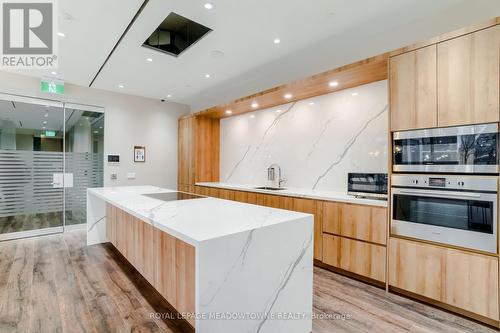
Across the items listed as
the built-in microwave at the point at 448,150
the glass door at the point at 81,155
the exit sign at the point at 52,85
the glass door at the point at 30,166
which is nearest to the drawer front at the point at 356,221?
the built-in microwave at the point at 448,150

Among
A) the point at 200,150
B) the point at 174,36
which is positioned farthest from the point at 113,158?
the point at 174,36

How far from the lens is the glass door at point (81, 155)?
15.7 ft

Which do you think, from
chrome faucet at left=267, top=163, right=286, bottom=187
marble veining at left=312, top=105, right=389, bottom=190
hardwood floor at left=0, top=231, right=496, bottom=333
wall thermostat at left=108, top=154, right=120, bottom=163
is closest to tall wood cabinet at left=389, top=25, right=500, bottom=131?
marble veining at left=312, top=105, right=389, bottom=190

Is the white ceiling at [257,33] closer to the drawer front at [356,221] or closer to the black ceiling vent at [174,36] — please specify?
the black ceiling vent at [174,36]

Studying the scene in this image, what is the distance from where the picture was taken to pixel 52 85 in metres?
4.40

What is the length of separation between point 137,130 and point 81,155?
1191 mm

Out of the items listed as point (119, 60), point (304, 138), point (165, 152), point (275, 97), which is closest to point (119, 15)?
point (119, 60)

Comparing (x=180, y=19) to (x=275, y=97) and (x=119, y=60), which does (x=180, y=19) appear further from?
(x=275, y=97)

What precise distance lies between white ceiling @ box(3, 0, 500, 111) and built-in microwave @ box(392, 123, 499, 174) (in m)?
1.11

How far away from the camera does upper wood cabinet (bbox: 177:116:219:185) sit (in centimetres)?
532

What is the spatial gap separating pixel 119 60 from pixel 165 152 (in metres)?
2.61

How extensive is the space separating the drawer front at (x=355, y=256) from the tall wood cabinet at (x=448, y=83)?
4.12 feet

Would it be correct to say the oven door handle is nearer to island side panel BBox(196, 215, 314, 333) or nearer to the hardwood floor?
the hardwood floor

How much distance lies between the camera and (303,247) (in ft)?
5.88
